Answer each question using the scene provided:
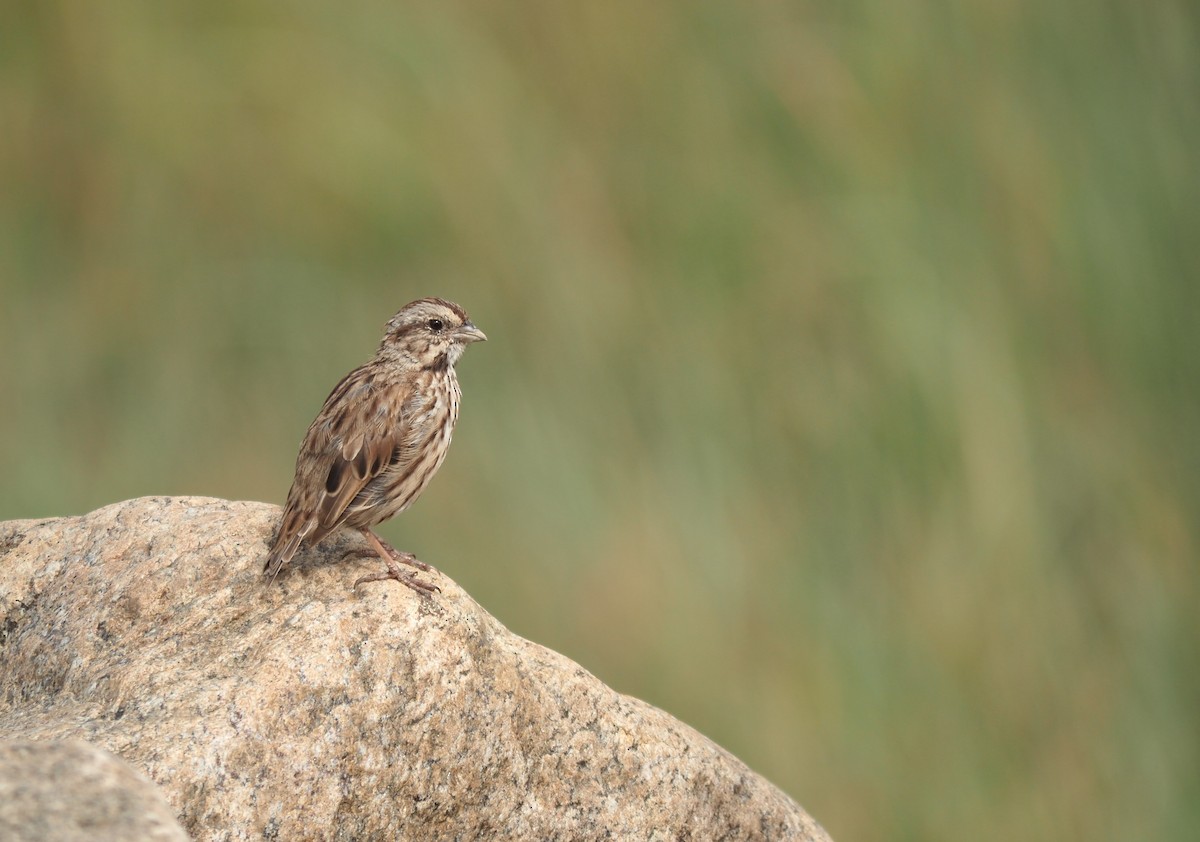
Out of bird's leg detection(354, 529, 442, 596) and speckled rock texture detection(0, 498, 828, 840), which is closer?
speckled rock texture detection(0, 498, 828, 840)

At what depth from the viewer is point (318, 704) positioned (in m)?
4.68

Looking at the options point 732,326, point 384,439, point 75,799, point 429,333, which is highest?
point 732,326

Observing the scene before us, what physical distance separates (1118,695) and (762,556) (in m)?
2.19

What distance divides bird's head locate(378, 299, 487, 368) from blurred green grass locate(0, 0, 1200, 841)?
181 centimetres

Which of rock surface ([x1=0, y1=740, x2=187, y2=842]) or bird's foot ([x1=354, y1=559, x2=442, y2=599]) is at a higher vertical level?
bird's foot ([x1=354, y1=559, x2=442, y2=599])

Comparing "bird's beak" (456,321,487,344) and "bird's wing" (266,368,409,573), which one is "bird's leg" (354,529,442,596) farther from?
"bird's beak" (456,321,487,344)

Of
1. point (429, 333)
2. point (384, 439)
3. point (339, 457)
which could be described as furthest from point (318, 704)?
point (429, 333)

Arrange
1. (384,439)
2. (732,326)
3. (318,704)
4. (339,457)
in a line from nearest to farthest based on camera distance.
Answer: (318,704) < (339,457) < (384,439) < (732,326)

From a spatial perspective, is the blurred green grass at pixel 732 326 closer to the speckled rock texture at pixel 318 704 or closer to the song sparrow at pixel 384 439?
the song sparrow at pixel 384 439

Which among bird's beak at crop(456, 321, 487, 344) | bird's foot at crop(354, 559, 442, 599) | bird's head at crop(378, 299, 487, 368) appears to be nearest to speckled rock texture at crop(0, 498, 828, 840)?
bird's foot at crop(354, 559, 442, 599)

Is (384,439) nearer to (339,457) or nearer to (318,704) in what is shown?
(339,457)

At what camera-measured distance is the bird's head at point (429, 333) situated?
634 centimetres

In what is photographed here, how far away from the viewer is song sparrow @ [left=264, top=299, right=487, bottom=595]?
5.39m

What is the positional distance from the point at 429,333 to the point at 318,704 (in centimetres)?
210
